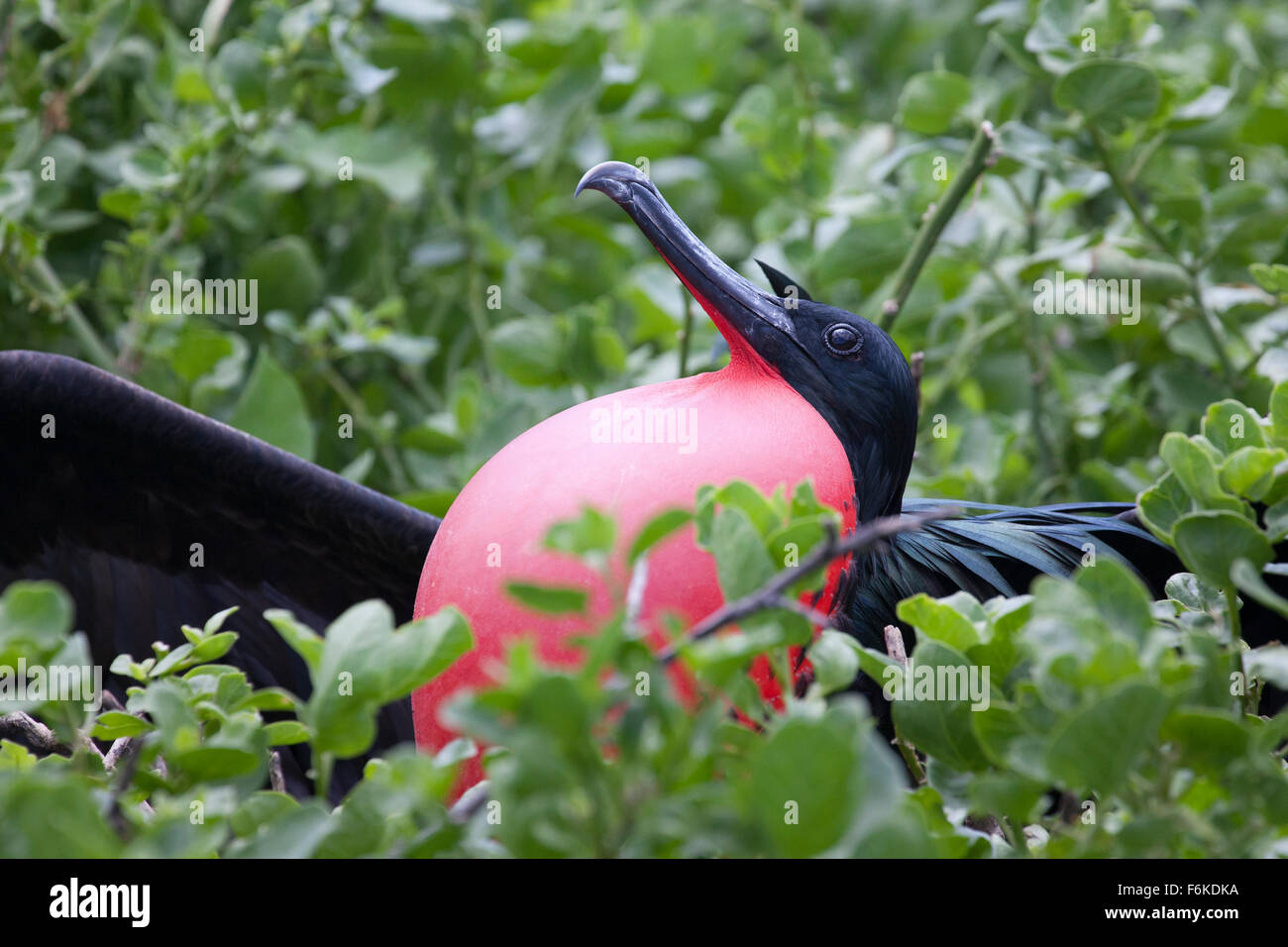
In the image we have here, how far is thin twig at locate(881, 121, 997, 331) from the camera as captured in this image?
1305 mm

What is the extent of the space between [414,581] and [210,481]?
0.66 feet

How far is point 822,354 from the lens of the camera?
1146 millimetres

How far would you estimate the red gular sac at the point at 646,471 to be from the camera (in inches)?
36.7

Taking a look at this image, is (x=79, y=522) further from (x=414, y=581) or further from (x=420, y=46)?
(x=420, y=46)

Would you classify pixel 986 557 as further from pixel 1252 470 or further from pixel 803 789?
pixel 803 789

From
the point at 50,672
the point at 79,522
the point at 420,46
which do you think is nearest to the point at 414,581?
the point at 79,522

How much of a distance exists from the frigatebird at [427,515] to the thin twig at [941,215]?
228mm

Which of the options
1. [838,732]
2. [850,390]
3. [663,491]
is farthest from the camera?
[850,390]

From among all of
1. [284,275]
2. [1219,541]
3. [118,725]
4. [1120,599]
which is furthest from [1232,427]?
[284,275]

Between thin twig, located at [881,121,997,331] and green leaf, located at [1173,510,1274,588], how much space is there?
0.63 meters

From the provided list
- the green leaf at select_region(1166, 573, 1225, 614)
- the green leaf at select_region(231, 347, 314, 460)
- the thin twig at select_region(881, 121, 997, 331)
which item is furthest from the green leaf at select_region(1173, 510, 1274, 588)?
the green leaf at select_region(231, 347, 314, 460)

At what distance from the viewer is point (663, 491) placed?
38.2 inches

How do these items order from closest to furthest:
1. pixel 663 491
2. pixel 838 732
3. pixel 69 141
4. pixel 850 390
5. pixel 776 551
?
pixel 838 732
pixel 776 551
pixel 663 491
pixel 850 390
pixel 69 141

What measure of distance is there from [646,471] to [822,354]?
0.77 ft
